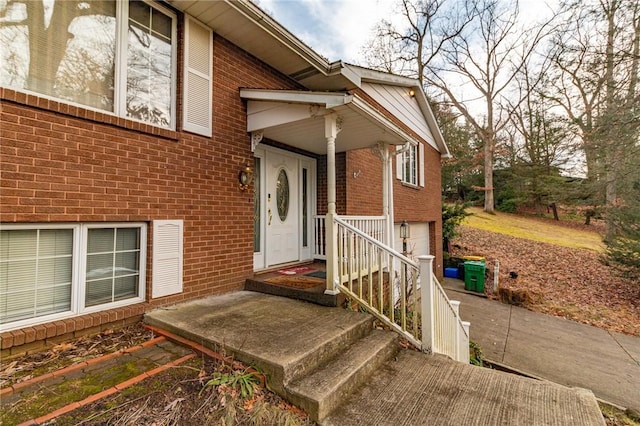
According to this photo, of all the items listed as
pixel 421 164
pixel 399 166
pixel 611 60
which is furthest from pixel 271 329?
pixel 611 60

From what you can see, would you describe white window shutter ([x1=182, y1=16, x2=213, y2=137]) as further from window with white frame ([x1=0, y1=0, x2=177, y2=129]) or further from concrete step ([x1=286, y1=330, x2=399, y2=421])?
concrete step ([x1=286, y1=330, x2=399, y2=421])

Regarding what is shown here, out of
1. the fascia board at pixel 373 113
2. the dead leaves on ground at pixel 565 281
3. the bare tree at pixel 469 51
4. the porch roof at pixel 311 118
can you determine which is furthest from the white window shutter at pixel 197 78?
the bare tree at pixel 469 51

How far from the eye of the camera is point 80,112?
2965 mm

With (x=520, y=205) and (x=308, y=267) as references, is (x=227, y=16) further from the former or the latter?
(x=520, y=205)

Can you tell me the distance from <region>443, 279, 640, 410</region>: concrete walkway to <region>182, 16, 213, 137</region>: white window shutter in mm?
6202

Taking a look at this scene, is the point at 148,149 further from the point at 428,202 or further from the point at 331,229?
the point at 428,202

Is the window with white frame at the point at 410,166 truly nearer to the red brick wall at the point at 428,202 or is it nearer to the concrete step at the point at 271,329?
the red brick wall at the point at 428,202

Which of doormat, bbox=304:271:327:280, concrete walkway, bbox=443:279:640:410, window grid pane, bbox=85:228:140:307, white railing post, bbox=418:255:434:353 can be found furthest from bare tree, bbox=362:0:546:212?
window grid pane, bbox=85:228:140:307

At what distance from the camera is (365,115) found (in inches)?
165

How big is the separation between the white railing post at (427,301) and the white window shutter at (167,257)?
2979 millimetres

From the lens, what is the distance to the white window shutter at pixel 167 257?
3.57 m

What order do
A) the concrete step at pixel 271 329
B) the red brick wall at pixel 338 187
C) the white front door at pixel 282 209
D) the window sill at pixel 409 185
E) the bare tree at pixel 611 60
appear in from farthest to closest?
the window sill at pixel 409 185 → the bare tree at pixel 611 60 → the red brick wall at pixel 338 187 → the white front door at pixel 282 209 → the concrete step at pixel 271 329

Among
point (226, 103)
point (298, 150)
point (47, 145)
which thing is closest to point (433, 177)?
point (298, 150)

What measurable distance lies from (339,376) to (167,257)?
251 centimetres
